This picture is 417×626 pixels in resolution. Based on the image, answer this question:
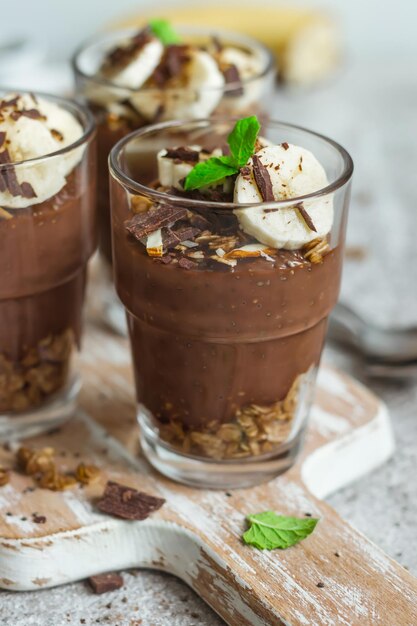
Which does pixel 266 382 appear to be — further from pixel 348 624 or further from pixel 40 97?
pixel 40 97

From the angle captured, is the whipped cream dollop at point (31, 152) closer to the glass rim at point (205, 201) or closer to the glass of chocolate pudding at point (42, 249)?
the glass of chocolate pudding at point (42, 249)

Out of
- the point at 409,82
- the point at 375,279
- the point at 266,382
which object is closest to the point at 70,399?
the point at 266,382

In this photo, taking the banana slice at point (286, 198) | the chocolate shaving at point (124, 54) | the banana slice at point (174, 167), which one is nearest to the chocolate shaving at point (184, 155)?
the banana slice at point (174, 167)

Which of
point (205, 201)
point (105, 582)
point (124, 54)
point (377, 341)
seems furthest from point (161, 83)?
point (105, 582)

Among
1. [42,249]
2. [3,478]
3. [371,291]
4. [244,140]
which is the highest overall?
[244,140]

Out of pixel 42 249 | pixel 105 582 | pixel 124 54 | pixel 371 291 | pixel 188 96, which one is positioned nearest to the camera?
pixel 105 582

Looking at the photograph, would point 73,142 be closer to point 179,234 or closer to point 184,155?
point 184,155

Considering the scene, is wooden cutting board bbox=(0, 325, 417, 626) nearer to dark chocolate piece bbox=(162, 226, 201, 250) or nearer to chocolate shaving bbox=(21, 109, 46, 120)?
dark chocolate piece bbox=(162, 226, 201, 250)
